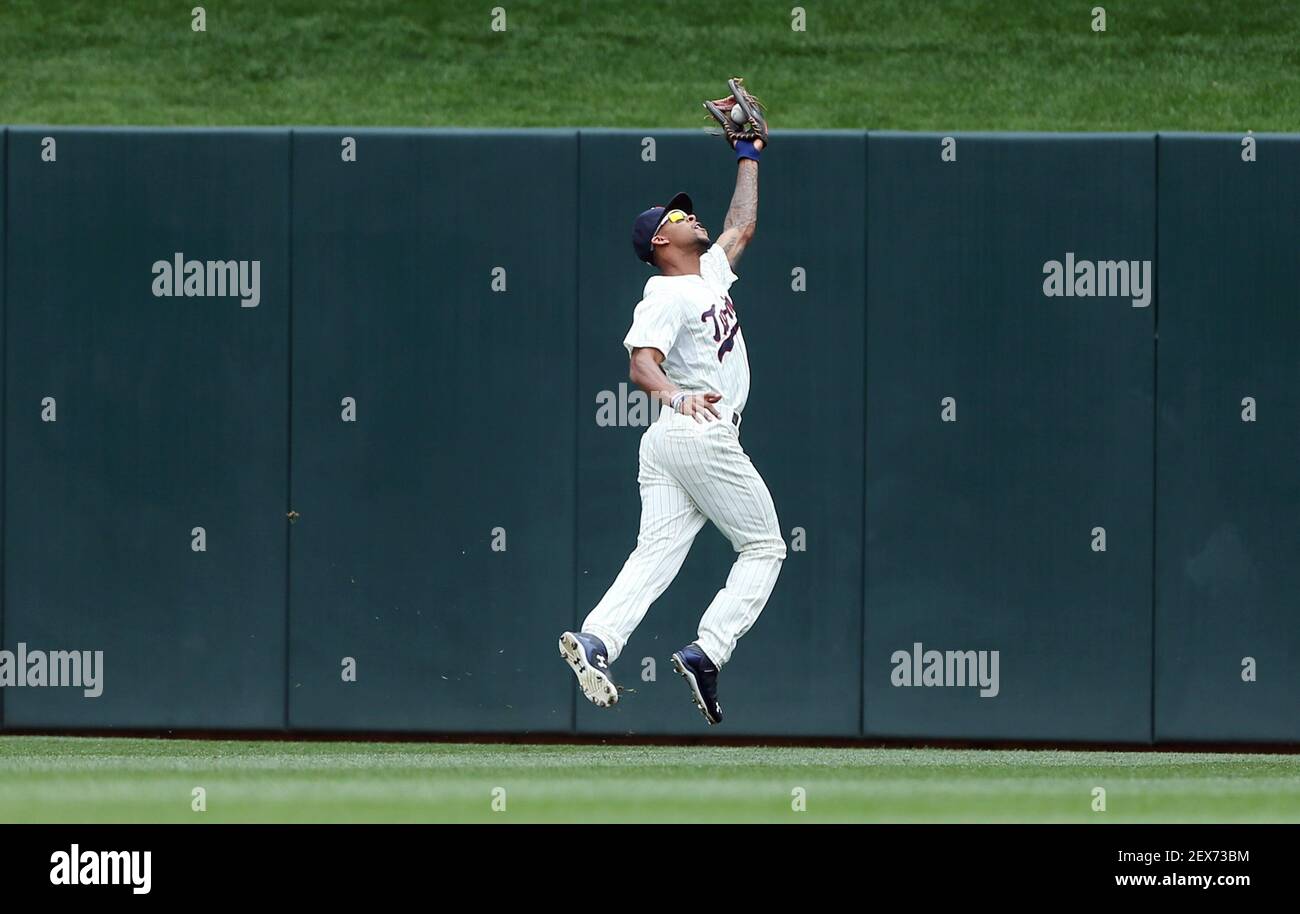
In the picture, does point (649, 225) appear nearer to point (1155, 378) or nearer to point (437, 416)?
point (437, 416)

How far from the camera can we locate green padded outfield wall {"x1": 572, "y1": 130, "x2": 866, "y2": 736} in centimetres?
967

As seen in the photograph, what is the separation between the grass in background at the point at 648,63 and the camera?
1123 cm

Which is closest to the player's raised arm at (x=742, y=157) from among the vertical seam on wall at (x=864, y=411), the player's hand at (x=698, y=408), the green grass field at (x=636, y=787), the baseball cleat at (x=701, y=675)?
the player's hand at (x=698, y=408)

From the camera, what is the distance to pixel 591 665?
6805 mm

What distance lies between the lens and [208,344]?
9766mm

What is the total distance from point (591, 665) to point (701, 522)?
84 cm

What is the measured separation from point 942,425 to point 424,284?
2.72m

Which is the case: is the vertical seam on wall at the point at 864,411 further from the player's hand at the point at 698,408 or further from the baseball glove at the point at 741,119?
the player's hand at the point at 698,408

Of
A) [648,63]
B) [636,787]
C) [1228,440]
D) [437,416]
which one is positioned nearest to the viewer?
[636,787]

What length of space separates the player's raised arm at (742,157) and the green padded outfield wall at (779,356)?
1790mm

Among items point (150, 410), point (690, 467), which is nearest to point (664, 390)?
point (690, 467)

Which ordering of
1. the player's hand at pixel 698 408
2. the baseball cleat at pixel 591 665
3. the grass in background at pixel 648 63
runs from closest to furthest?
the baseball cleat at pixel 591 665
the player's hand at pixel 698 408
the grass in background at pixel 648 63

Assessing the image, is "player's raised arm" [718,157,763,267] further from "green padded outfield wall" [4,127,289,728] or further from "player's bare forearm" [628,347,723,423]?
"green padded outfield wall" [4,127,289,728]
